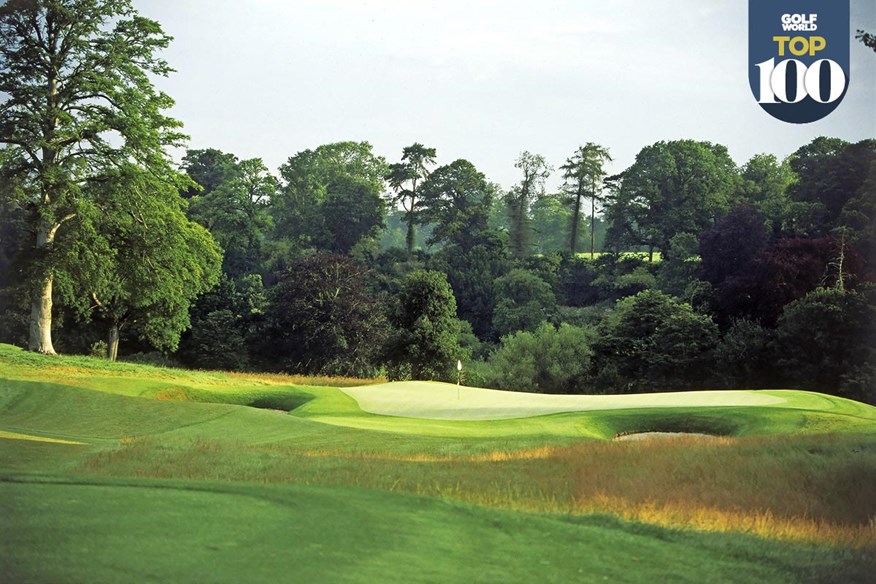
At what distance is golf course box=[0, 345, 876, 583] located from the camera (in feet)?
16.9

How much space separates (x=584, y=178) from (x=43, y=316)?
11197 millimetres

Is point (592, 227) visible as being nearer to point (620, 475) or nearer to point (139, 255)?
point (139, 255)

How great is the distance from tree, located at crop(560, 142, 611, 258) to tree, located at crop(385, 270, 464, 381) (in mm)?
4193

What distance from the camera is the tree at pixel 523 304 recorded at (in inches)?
1061

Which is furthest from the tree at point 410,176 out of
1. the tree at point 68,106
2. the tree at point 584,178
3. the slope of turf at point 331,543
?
the slope of turf at point 331,543

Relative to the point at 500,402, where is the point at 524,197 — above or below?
above

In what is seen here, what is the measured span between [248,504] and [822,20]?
8840 millimetres

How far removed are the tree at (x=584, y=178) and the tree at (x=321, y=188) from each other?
3.58 m

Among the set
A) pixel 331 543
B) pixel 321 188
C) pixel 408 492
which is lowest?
pixel 331 543

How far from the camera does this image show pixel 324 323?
25.6 meters

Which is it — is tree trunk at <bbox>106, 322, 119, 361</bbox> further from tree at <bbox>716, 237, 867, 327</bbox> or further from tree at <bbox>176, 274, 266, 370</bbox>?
tree at <bbox>716, 237, 867, 327</bbox>

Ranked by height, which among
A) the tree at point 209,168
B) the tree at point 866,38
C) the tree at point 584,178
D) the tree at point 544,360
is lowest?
the tree at point 544,360

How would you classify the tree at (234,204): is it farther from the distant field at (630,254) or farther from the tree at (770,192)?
the tree at (770,192)

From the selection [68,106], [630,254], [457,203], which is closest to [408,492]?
[68,106]
